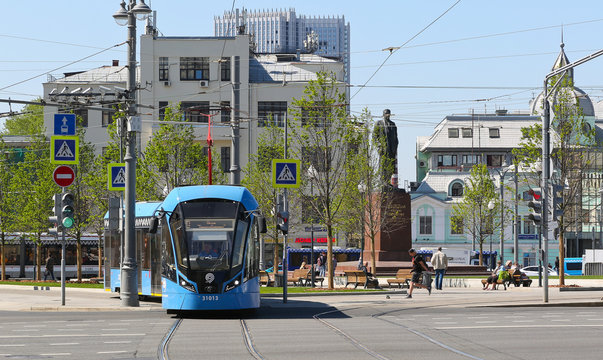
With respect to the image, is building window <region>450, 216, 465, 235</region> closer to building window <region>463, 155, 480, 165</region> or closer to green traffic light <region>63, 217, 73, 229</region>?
building window <region>463, 155, 480, 165</region>

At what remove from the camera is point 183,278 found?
22766mm

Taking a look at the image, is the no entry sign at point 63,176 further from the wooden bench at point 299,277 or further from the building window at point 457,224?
the building window at point 457,224

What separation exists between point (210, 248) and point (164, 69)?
56148 mm

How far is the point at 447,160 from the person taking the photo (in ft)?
361

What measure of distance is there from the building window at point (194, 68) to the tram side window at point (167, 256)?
5477cm

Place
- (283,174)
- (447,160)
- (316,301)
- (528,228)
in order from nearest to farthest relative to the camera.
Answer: (283,174), (316,301), (528,228), (447,160)

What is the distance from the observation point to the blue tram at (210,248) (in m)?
22.7

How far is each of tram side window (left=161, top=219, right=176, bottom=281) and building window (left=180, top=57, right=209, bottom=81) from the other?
5477cm

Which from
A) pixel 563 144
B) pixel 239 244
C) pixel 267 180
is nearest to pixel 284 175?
pixel 239 244

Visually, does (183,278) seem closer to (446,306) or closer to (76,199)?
(446,306)

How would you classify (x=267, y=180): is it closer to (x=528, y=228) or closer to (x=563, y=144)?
(x=563, y=144)

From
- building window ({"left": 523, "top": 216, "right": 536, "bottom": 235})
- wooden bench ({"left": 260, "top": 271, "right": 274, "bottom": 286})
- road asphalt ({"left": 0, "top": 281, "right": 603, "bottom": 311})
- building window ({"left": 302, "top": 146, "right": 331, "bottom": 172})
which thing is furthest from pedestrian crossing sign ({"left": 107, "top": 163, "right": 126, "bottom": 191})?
building window ({"left": 523, "top": 216, "right": 536, "bottom": 235})

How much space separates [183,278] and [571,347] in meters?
9.70

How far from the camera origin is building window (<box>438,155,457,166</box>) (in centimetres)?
10994
